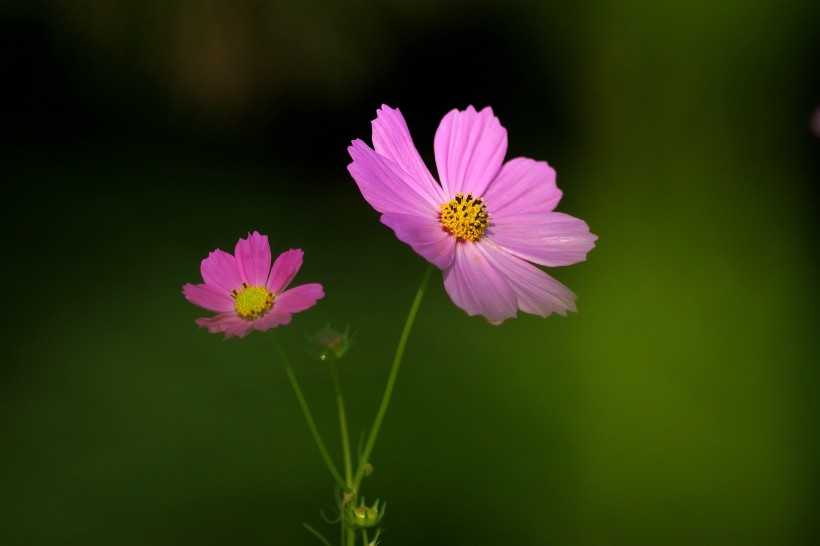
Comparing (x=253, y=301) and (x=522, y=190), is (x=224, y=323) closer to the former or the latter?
(x=253, y=301)

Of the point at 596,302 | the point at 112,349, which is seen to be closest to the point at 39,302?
the point at 112,349

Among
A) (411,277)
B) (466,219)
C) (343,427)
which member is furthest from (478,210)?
(411,277)

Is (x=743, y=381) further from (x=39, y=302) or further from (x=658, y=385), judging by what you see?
(x=39, y=302)

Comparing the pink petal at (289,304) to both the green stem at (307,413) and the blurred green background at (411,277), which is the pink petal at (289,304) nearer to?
the green stem at (307,413)

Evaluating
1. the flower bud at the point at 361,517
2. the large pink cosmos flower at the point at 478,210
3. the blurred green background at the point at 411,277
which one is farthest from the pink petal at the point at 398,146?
the blurred green background at the point at 411,277

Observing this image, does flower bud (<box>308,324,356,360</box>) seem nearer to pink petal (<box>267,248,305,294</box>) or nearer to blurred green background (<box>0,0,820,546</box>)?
pink petal (<box>267,248,305,294</box>)

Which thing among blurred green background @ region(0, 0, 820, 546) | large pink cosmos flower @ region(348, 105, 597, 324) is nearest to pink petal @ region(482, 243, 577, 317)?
large pink cosmos flower @ region(348, 105, 597, 324)
